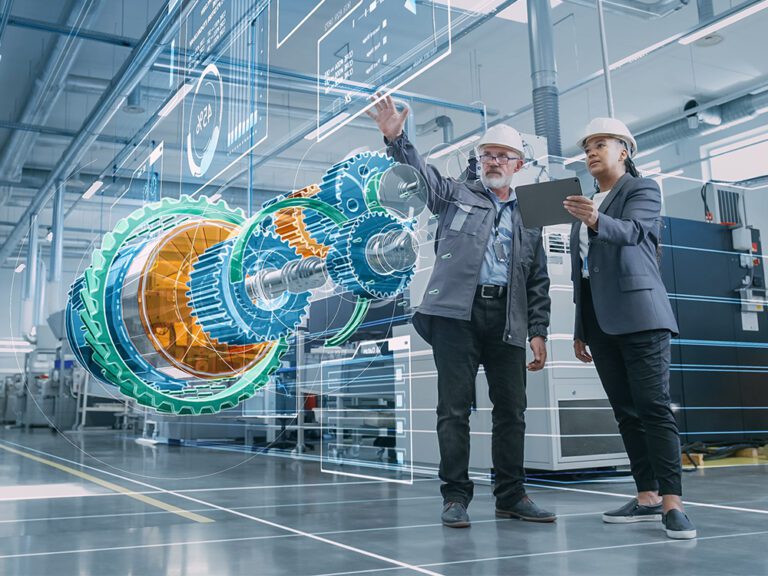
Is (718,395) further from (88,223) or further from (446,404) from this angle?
(88,223)

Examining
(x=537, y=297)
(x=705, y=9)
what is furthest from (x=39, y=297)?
(x=705, y=9)

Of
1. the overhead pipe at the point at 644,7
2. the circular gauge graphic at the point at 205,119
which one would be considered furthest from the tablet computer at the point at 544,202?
the overhead pipe at the point at 644,7

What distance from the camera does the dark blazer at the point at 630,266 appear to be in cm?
224

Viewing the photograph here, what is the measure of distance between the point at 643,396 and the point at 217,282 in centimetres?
136

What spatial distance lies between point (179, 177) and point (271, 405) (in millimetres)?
591

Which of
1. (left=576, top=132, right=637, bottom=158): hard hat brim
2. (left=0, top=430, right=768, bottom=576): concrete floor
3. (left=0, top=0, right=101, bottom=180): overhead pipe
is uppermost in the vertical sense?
(left=0, top=0, right=101, bottom=180): overhead pipe

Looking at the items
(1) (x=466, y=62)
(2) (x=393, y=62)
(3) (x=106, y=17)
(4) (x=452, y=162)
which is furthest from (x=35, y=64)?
(2) (x=393, y=62)

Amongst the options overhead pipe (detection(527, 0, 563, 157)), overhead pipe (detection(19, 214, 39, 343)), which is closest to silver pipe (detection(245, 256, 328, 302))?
overhead pipe (detection(19, 214, 39, 343))

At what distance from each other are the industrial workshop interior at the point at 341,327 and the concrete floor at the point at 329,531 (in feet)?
0.05

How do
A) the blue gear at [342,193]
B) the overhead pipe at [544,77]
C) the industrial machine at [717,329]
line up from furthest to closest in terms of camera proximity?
the overhead pipe at [544,77], the industrial machine at [717,329], the blue gear at [342,193]

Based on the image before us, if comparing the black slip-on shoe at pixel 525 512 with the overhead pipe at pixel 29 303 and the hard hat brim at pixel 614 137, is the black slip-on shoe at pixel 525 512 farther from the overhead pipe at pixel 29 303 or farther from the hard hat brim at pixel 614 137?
the overhead pipe at pixel 29 303

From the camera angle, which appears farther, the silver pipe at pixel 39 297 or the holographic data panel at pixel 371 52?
the holographic data panel at pixel 371 52

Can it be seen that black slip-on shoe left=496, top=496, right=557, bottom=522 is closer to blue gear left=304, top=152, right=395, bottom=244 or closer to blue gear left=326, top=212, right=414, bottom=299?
blue gear left=326, top=212, right=414, bottom=299

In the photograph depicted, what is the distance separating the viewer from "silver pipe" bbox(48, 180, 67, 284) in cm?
146
